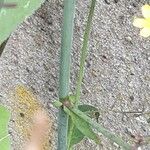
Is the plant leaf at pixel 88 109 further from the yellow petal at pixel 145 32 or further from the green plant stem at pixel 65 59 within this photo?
the yellow petal at pixel 145 32

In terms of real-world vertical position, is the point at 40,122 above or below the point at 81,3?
below

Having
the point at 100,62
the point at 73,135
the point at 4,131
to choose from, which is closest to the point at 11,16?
the point at 4,131

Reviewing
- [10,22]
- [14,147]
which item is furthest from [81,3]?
[10,22]

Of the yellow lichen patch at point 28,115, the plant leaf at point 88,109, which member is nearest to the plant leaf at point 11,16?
the plant leaf at point 88,109

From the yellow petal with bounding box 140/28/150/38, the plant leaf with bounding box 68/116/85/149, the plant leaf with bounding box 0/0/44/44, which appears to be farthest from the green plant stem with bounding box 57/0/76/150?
the plant leaf with bounding box 0/0/44/44

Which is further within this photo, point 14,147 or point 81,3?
point 14,147

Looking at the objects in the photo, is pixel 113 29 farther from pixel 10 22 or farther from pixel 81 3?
pixel 10 22
